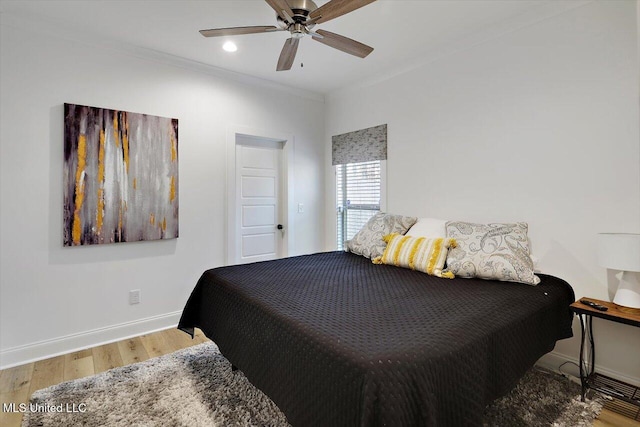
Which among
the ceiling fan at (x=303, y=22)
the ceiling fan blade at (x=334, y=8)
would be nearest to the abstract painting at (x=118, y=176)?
the ceiling fan at (x=303, y=22)

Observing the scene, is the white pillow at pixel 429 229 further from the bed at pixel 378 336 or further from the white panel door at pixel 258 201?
the white panel door at pixel 258 201

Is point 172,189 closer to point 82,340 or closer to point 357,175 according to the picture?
point 82,340

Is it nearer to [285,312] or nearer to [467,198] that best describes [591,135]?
[467,198]

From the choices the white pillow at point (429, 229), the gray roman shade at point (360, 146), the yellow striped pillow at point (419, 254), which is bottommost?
the yellow striped pillow at point (419, 254)

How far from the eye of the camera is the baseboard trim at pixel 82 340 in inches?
96.7

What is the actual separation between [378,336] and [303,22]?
1919mm

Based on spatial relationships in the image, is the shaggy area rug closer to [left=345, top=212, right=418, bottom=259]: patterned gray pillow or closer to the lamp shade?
the lamp shade

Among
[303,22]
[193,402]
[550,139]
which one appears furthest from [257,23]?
[193,402]

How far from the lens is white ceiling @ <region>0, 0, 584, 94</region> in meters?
2.33

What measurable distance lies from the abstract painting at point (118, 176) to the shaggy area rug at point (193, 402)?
121cm

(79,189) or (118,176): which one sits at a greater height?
(118,176)

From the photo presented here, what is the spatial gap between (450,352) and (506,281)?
1.19 meters

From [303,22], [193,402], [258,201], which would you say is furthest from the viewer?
[258,201]

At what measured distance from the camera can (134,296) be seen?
3.01 m
